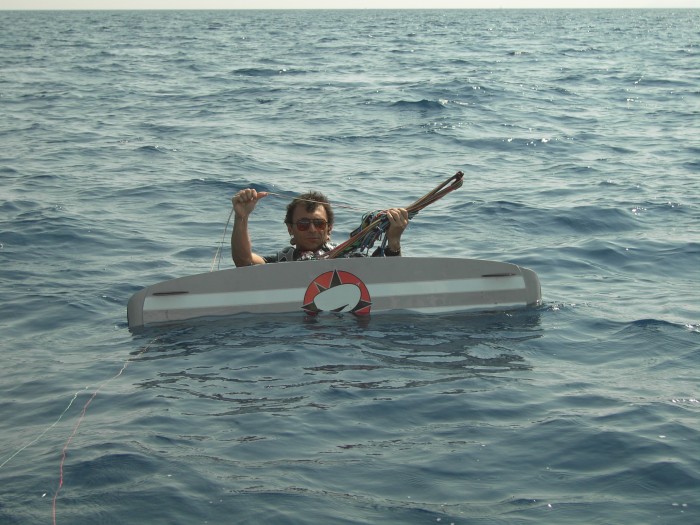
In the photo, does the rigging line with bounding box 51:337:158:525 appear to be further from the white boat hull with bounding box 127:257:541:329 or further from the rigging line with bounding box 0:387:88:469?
the white boat hull with bounding box 127:257:541:329

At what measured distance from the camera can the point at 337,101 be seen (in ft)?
77.1

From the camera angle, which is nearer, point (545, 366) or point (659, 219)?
point (545, 366)

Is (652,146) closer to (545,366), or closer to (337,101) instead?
(337,101)

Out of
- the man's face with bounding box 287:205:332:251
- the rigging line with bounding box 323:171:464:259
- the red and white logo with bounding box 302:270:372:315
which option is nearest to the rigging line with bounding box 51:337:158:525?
the red and white logo with bounding box 302:270:372:315

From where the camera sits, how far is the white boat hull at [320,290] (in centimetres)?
759

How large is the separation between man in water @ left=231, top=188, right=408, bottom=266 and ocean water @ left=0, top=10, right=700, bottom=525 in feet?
1.99

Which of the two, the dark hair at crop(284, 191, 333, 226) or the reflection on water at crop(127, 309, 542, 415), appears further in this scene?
the dark hair at crop(284, 191, 333, 226)

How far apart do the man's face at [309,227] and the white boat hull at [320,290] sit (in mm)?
329

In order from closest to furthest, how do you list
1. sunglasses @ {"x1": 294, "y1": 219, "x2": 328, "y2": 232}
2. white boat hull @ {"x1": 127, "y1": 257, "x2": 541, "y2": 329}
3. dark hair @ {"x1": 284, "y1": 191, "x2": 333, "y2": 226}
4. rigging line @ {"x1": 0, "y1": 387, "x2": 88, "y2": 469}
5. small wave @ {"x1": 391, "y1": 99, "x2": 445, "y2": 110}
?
1. rigging line @ {"x1": 0, "y1": 387, "x2": 88, "y2": 469}
2. white boat hull @ {"x1": 127, "y1": 257, "x2": 541, "y2": 329}
3. dark hair @ {"x1": 284, "y1": 191, "x2": 333, "y2": 226}
4. sunglasses @ {"x1": 294, "y1": 219, "x2": 328, "y2": 232}
5. small wave @ {"x1": 391, "y1": 99, "x2": 445, "y2": 110}

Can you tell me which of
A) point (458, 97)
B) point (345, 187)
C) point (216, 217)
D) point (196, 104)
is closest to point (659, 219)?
point (345, 187)

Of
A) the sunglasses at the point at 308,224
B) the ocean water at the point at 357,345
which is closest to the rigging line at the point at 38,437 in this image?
the ocean water at the point at 357,345

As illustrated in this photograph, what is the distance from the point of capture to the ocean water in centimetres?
479

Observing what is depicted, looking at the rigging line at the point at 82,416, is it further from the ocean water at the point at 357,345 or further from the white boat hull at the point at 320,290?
the white boat hull at the point at 320,290

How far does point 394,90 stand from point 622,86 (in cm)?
631
